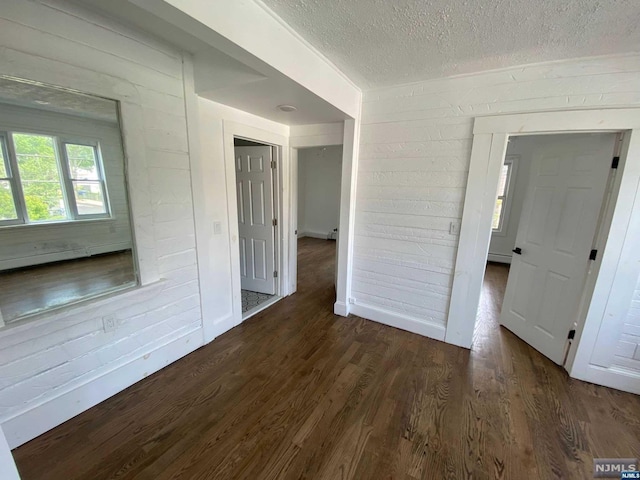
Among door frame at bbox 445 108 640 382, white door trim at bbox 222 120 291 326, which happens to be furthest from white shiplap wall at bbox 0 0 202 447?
door frame at bbox 445 108 640 382

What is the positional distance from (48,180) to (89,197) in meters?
0.21

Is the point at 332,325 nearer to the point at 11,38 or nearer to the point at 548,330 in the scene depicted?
the point at 548,330

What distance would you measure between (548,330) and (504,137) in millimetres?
1876

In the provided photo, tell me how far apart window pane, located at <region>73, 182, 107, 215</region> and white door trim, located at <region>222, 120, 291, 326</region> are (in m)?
1.05

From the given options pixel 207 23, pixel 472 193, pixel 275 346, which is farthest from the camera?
pixel 275 346

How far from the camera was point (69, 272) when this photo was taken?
5.72ft

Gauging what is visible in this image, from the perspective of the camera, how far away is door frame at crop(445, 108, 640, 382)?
188 cm

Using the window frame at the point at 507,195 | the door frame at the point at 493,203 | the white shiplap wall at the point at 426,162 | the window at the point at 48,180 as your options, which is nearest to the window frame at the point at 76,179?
the window at the point at 48,180

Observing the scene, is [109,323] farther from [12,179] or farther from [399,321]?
[399,321]

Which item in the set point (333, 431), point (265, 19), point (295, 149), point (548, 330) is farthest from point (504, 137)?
point (333, 431)

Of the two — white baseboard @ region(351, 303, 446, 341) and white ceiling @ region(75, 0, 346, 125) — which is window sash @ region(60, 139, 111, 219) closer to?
white ceiling @ region(75, 0, 346, 125)

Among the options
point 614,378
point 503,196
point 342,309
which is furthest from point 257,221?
point 503,196
